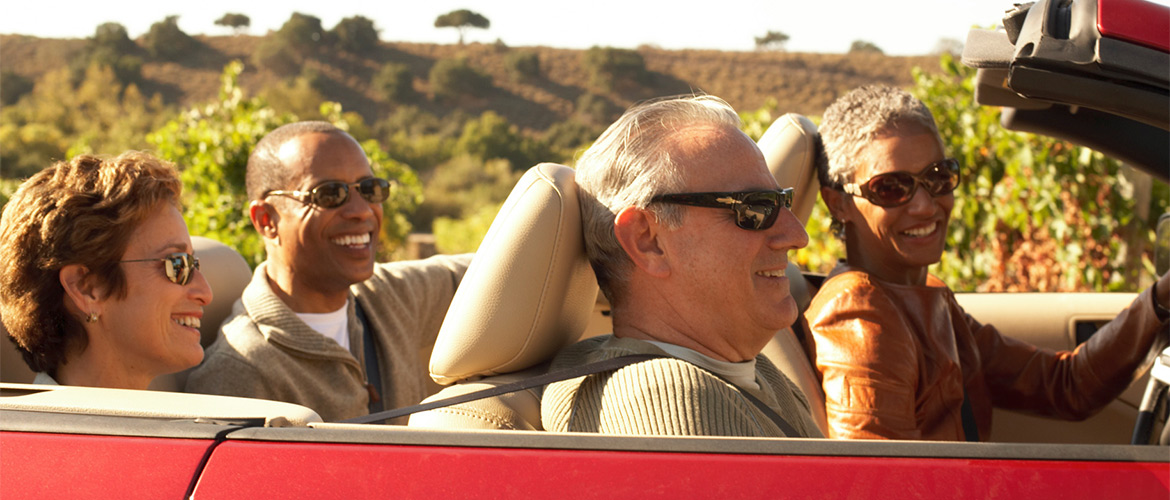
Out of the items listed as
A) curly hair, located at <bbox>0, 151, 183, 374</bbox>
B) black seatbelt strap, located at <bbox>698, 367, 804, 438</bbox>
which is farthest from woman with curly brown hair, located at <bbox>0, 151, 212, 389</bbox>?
black seatbelt strap, located at <bbox>698, 367, 804, 438</bbox>

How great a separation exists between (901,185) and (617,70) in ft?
144

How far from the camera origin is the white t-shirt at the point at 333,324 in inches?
119

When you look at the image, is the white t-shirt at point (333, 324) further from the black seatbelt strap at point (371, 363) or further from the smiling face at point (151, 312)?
the smiling face at point (151, 312)

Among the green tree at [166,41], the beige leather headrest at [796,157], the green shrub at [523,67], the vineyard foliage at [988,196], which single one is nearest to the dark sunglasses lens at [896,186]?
the beige leather headrest at [796,157]

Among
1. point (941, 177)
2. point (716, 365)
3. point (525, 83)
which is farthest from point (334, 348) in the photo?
point (525, 83)

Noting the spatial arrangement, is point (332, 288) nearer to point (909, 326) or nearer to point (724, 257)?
point (724, 257)

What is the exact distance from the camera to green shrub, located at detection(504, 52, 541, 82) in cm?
4559

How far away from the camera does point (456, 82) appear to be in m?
43.8

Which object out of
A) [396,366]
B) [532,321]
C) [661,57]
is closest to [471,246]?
[396,366]

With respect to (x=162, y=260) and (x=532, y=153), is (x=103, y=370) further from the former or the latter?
(x=532, y=153)

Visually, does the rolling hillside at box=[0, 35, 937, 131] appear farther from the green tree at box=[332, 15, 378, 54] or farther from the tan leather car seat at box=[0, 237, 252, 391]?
the tan leather car seat at box=[0, 237, 252, 391]

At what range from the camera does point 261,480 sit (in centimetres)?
134

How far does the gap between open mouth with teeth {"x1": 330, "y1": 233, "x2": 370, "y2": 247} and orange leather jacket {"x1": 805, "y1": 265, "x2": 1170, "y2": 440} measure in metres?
1.44

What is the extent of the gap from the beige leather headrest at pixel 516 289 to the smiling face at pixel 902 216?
3.21 ft
